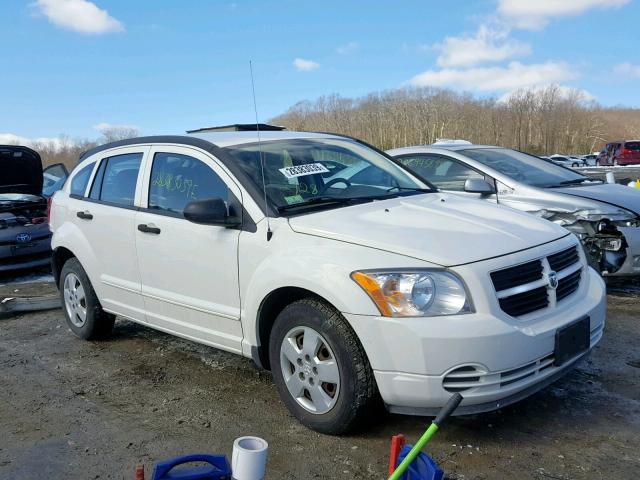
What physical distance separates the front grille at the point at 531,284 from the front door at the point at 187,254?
1595mm

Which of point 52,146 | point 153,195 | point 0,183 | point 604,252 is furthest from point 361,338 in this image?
point 52,146

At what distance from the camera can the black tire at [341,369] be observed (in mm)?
3047

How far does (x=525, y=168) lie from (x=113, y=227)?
184 inches

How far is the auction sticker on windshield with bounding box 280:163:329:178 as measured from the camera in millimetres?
3928

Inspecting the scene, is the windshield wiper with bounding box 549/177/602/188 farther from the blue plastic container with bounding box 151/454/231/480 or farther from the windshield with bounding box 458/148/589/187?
the blue plastic container with bounding box 151/454/231/480

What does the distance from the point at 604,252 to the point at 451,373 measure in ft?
12.4

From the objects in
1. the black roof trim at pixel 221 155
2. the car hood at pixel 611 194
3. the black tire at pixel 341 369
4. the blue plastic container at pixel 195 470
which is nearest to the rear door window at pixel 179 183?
the black roof trim at pixel 221 155

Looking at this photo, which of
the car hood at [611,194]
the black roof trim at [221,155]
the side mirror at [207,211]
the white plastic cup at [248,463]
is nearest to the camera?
the white plastic cup at [248,463]

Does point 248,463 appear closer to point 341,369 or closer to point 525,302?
point 341,369

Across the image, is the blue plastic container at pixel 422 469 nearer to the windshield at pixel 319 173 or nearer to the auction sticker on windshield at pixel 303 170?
the windshield at pixel 319 173

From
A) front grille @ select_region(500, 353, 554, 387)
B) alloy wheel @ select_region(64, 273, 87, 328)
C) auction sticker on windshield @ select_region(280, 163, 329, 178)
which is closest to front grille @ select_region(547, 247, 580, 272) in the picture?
front grille @ select_region(500, 353, 554, 387)

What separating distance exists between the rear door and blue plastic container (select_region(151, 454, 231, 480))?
2.48 m

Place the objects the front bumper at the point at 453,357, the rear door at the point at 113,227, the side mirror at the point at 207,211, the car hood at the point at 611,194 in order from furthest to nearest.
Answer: the car hood at the point at 611,194 < the rear door at the point at 113,227 < the side mirror at the point at 207,211 < the front bumper at the point at 453,357

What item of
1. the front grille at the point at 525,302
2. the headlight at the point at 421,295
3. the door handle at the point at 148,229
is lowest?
the front grille at the point at 525,302
